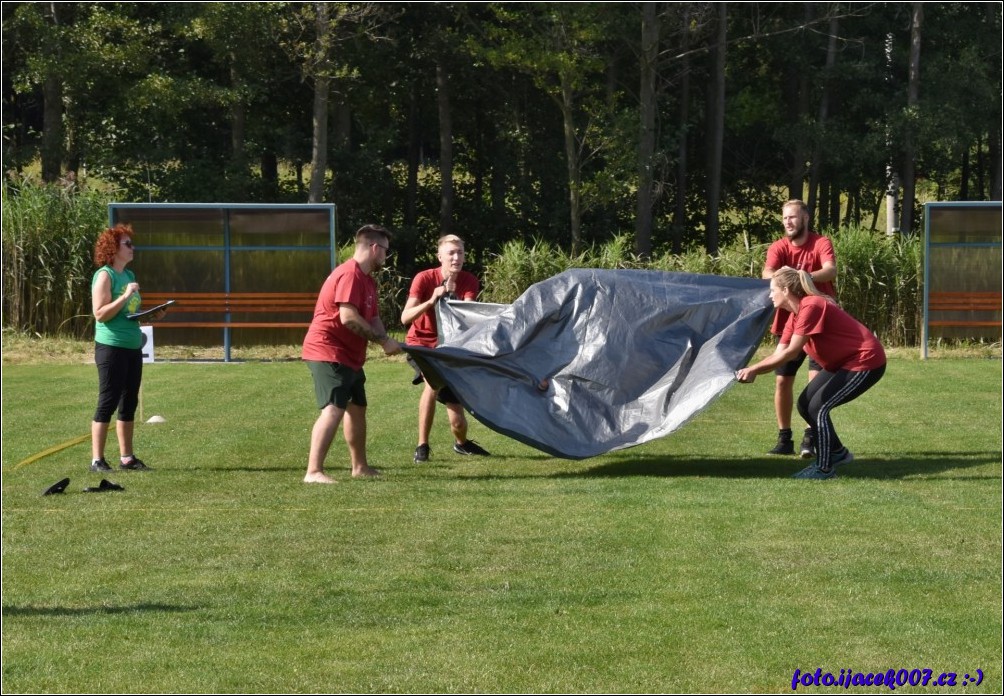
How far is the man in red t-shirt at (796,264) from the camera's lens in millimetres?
10008

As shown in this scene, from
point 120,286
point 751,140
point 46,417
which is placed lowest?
point 46,417

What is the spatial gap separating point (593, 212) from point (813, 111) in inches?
245

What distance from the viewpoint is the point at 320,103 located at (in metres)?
28.8

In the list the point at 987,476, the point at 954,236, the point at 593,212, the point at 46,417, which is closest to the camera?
the point at 987,476

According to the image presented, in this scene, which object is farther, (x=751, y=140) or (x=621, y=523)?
(x=751, y=140)

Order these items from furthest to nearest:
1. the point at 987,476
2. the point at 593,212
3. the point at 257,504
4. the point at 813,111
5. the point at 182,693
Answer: the point at 813,111
the point at 593,212
the point at 987,476
the point at 257,504
the point at 182,693

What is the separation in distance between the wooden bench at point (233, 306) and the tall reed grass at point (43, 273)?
1713mm

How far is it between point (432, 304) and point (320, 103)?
19559mm

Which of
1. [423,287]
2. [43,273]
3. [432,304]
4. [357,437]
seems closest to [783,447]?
[432,304]

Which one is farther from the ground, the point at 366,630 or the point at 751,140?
the point at 751,140

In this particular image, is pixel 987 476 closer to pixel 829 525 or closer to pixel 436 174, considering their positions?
pixel 829 525

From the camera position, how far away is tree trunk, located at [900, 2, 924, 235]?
3014 cm

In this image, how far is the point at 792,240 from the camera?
33.4 ft

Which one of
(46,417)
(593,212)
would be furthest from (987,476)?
(593,212)
